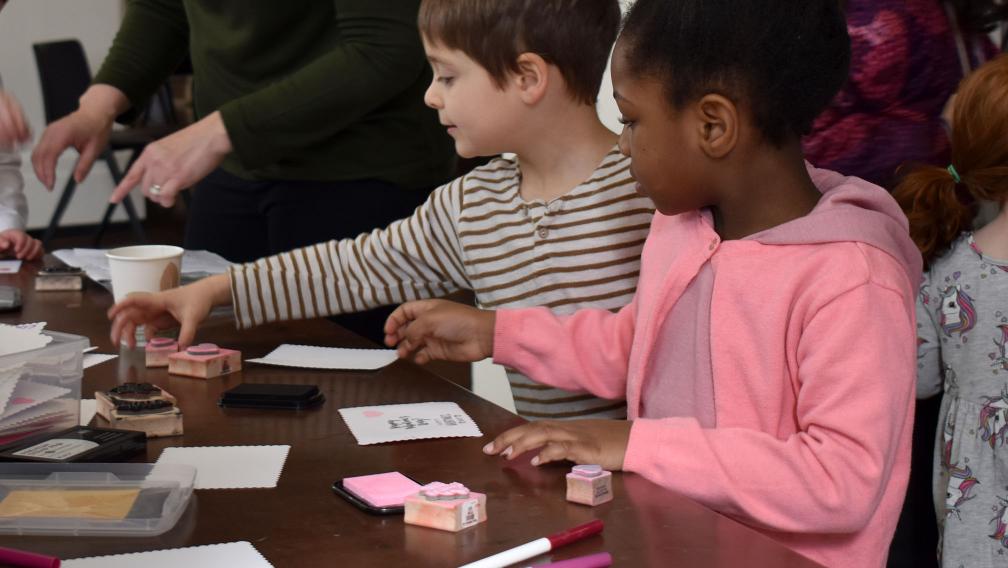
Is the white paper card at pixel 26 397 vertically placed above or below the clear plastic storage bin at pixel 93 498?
above

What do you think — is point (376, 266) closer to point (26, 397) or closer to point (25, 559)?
point (26, 397)

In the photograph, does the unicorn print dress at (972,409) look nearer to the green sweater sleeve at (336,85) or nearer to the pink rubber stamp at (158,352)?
the green sweater sleeve at (336,85)

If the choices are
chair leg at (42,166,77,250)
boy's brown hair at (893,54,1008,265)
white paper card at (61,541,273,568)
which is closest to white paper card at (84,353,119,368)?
white paper card at (61,541,273,568)

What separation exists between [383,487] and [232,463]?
172mm

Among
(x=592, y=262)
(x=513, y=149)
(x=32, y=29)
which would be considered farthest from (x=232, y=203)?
(x=32, y=29)

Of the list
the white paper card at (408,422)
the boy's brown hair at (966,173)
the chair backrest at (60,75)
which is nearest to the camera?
the white paper card at (408,422)

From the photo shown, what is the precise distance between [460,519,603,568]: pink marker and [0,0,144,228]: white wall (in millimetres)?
6577

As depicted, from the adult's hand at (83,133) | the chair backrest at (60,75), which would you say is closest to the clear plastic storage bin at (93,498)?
the adult's hand at (83,133)

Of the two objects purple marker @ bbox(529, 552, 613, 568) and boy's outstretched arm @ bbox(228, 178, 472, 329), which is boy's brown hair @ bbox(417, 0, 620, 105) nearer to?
boy's outstretched arm @ bbox(228, 178, 472, 329)

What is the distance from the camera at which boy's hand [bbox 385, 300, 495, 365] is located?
1.49 m

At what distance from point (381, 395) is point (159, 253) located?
56 centimetres

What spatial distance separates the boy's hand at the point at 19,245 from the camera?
2.17 m

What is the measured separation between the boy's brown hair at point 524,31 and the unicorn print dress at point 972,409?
0.71 m

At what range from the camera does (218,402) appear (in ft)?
4.26
